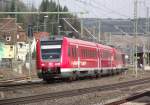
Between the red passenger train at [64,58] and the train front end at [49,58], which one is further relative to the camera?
the red passenger train at [64,58]

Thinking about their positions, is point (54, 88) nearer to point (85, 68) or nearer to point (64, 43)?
point (64, 43)

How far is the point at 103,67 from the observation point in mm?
47156

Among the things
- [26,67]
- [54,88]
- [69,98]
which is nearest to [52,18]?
[26,67]

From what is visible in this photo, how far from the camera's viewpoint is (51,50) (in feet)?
107

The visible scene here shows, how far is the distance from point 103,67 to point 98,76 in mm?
1951

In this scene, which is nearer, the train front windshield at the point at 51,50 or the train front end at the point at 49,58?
the train front end at the point at 49,58

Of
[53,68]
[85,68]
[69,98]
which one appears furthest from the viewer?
[85,68]

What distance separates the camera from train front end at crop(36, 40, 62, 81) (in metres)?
32.2

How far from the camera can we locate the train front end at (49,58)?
32.2 meters

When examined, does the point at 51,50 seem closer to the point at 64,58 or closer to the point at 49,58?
the point at 49,58

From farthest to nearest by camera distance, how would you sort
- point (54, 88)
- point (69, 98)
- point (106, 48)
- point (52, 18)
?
point (52, 18) < point (106, 48) < point (54, 88) < point (69, 98)

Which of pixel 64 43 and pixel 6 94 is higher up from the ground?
pixel 64 43

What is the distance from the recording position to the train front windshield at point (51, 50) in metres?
32.4

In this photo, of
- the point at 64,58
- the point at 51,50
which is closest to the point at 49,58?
the point at 51,50
